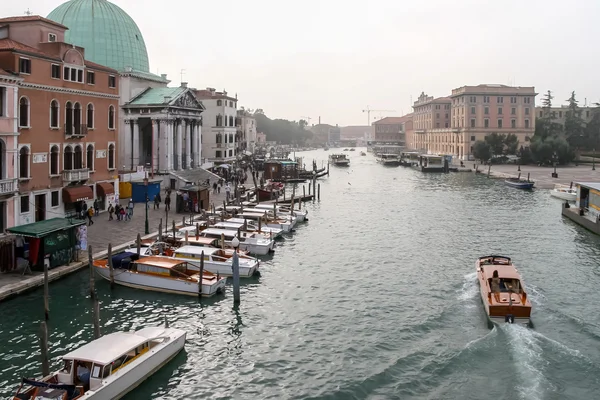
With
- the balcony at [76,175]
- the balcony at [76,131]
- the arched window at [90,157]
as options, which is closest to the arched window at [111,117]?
the arched window at [90,157]

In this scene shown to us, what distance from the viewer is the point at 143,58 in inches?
2490

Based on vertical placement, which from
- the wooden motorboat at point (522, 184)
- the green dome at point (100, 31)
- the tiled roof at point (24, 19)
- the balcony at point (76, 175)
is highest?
the green dome at point (100, 31)

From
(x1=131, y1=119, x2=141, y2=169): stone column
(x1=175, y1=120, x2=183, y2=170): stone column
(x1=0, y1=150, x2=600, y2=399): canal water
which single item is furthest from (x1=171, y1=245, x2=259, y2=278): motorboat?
(x1=131, y1=119, x2=141, y2=169): stone column

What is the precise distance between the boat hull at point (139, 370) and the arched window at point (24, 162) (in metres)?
16.5

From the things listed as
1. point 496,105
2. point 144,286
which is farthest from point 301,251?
point 496,105

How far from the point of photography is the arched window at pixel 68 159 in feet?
112

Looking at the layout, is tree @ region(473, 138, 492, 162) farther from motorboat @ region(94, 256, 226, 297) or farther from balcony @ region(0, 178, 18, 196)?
balcony @ region(0, 178, 18, 196)

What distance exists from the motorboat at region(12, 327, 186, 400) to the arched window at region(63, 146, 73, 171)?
780 inches

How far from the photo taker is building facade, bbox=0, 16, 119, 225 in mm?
30141

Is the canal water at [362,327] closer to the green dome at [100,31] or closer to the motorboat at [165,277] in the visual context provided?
the motorboat at [165,277]

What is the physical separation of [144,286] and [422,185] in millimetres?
56946

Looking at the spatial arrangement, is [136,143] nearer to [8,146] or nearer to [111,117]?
[111,117]

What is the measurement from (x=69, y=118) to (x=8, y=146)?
5.84 m

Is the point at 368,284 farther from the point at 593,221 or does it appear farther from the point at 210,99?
the point at 210,99
